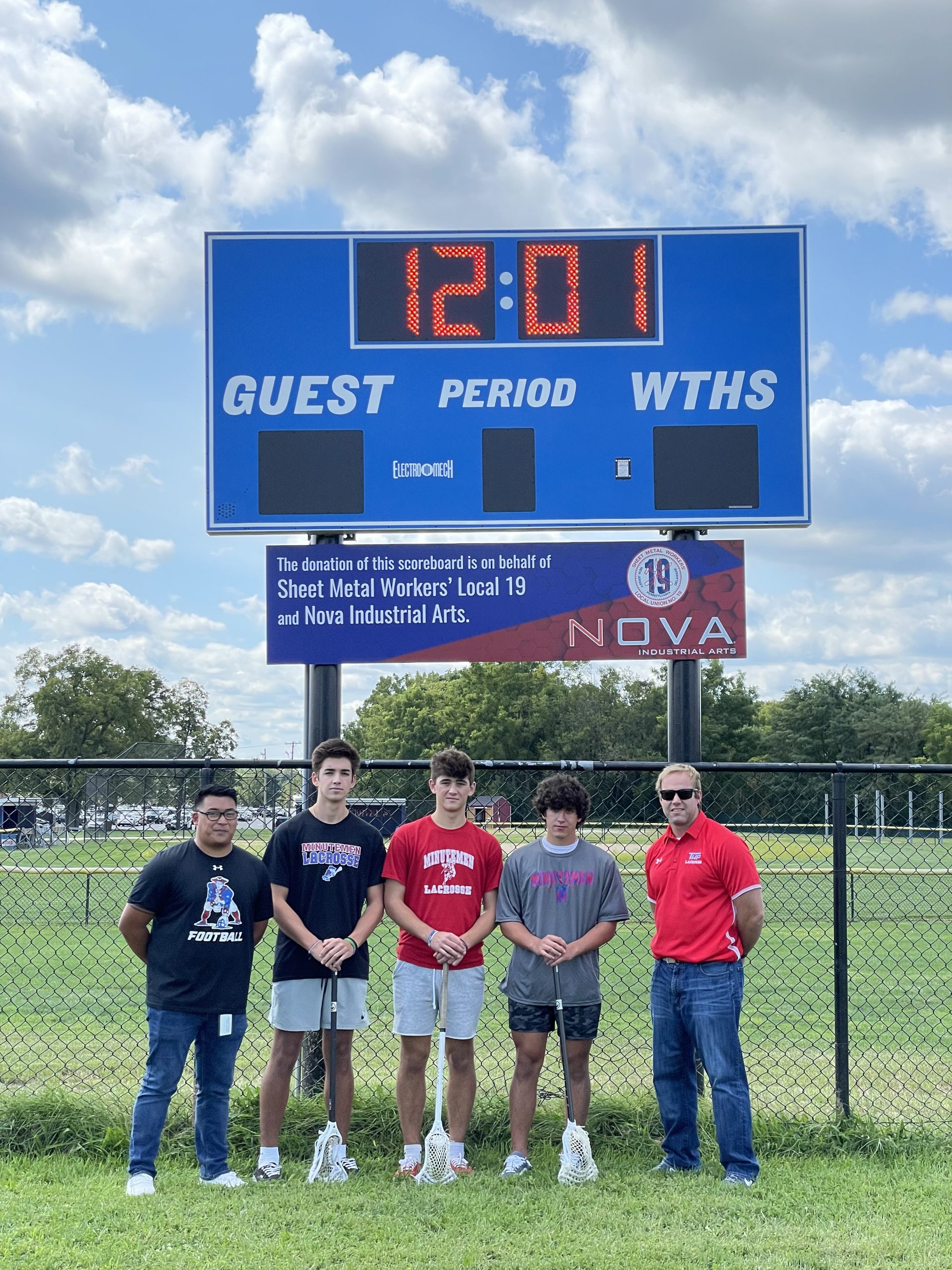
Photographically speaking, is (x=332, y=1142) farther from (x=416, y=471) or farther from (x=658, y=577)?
(x=416, y=471)

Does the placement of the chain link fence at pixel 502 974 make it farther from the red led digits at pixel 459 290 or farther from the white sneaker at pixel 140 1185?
the red led digits at pixel 459 290

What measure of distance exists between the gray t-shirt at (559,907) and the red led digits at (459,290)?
145 inches

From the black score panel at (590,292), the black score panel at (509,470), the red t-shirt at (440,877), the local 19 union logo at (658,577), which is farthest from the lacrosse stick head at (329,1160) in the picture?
the black score panel at (590,292)

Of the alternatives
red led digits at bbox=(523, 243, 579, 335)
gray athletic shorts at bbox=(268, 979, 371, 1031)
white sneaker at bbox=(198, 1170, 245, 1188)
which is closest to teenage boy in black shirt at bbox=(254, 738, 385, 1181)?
gray athletic shorts at bbox=(268, 979, 371, 1031)

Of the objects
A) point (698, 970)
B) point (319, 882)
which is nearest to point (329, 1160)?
point (319, 882)

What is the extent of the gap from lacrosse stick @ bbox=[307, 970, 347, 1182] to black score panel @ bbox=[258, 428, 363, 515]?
3.29 metres

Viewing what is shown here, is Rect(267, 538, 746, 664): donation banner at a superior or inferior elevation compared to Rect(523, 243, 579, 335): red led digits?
inferior

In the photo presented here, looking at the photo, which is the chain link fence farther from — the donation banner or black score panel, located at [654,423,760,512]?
black score panel, located at [654,423,760,512]

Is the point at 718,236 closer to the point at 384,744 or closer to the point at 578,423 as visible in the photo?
the point at 578,423

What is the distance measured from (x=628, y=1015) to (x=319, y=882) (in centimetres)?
545

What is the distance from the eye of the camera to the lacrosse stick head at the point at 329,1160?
470 cm

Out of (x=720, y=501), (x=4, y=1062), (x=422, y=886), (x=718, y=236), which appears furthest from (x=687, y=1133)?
(x=718, y=236)

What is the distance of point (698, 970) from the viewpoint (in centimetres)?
483

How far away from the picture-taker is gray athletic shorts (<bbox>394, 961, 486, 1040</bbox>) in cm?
488
